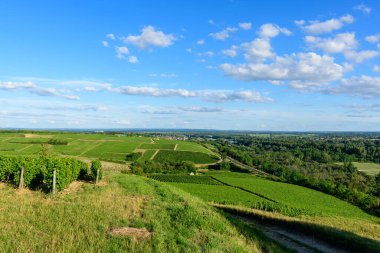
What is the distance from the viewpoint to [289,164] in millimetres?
133000

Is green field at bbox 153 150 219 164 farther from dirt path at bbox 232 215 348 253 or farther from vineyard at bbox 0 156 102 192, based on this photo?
dirt path at bbox 232 215 348 253

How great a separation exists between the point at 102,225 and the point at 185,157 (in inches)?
4146

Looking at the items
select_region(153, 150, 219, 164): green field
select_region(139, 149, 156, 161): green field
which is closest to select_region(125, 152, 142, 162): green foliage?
select_region(139, 149, 156, 161): green field

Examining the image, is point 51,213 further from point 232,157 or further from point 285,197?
point 232,157

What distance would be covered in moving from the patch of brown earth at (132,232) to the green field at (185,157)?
318ft

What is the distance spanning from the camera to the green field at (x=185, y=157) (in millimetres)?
115381

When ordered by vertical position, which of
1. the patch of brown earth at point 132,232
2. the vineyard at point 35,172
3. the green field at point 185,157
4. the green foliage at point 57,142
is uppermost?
the vineyard at point 35,172

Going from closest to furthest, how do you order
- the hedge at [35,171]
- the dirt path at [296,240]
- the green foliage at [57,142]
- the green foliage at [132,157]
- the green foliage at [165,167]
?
1. the dirt path at [296,240]
2. the hedge at [35,171]
3. the green foliage at [165,167]
4. the green foliage at [132,157]
5. the green foliage at [57,142]

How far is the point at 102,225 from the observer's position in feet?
45.8

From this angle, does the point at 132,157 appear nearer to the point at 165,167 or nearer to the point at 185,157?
the point at 165,167

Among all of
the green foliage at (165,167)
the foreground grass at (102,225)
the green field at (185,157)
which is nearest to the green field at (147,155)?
the green field at (185,157)

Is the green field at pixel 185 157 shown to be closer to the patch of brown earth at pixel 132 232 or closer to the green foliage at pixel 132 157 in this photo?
the green foliage at pixel 132 157

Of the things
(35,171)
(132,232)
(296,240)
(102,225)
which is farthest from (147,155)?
(132,232)

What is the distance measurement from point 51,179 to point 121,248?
1143cm
